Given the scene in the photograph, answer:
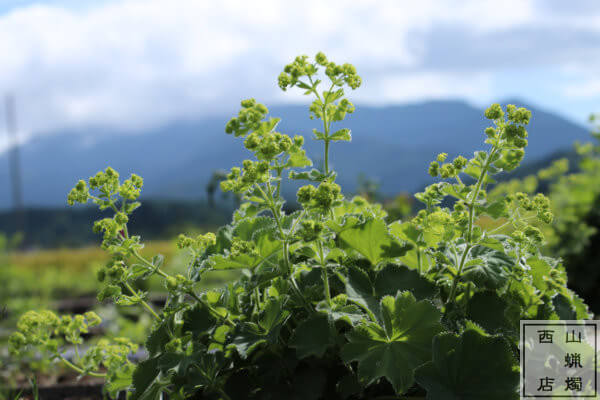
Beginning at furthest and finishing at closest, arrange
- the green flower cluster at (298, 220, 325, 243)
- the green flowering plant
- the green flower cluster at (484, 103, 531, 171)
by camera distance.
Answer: the green flowering plant
the green flower cluster at (484, 103, 531, 171)
the green flower cluster at (298, 220, 325, 243)

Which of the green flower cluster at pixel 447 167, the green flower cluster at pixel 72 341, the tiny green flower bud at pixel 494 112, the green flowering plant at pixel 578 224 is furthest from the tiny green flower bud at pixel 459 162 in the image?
the green flowering plant at pixel 578 224

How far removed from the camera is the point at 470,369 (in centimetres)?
112

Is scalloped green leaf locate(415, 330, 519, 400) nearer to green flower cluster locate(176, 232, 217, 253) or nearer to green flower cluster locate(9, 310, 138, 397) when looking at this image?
green flower cluster locate(176, 232, 217, 253)

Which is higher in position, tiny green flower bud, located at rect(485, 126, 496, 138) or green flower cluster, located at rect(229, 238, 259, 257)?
tiny green flower bud, located at rect(485, 126, 496, 138)

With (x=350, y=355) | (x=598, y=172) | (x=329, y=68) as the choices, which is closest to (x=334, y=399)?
(x=350, y=355)

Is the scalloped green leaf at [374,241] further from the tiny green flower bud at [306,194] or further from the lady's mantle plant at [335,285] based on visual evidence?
the tiny green flower bud at [306,194]

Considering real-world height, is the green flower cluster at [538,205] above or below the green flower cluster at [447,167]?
below

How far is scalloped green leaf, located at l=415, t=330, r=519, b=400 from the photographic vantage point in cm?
109

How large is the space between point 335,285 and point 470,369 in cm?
35

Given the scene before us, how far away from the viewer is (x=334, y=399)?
48.5 inches

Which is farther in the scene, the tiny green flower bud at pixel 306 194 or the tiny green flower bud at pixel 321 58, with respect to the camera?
the tiny green flower bud at pixel 321 58

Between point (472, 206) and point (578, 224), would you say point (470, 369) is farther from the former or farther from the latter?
point (578, 224)

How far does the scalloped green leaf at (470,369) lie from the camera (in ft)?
3.58

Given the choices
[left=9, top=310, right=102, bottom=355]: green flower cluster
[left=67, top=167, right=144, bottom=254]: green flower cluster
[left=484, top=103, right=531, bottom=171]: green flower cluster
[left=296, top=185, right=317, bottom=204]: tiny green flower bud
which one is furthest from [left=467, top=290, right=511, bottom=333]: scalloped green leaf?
[left=9, top=310, right=102, bottom=355]: green flower cluster
